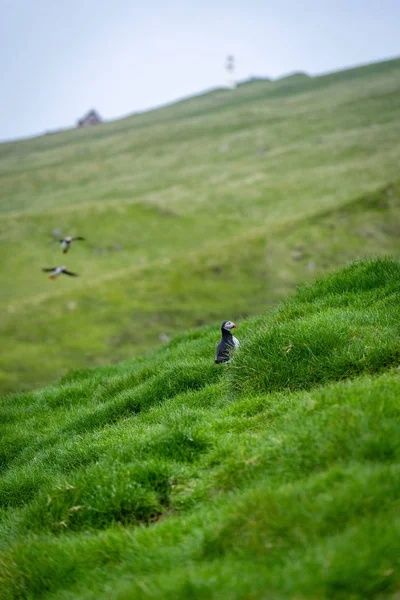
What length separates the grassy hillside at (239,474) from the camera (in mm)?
5219

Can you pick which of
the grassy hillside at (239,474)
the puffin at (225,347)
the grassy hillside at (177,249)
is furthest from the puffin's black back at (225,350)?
the grassy hillside at (177,249)

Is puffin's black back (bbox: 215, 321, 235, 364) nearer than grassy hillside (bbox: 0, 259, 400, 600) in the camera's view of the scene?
No

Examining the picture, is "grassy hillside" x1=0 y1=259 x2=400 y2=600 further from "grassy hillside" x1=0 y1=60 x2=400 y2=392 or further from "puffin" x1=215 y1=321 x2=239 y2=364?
"grassy hillside" x1=0 y1=60 x2=400 y2=392

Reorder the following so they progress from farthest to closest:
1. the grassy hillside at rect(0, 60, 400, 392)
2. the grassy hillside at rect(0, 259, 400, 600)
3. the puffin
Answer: the grassy hillside at rect(0, 60, 400, 392)
the puffin
the grassy hillside at rect(0, 259, 400, 600)

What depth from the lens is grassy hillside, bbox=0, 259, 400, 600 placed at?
17.1 feet

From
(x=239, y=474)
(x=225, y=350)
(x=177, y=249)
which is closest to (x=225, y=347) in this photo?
(x=225, y=350)

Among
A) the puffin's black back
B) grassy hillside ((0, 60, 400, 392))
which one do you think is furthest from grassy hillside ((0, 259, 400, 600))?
grassy hillside ((0, 60, 400, 392))

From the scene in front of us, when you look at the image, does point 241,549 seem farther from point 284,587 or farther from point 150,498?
point 150,498

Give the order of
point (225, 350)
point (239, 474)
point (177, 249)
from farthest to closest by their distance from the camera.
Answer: point (177, 249) < point (225, 350) < point (239, 474)

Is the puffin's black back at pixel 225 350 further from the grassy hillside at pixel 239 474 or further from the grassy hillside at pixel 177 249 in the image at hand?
the grassy hillside at pixel 177 249

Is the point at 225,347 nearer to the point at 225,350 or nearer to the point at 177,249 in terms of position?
the point at 225,350

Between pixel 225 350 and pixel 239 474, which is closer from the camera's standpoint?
pixel 239 474

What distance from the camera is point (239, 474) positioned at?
7211mm

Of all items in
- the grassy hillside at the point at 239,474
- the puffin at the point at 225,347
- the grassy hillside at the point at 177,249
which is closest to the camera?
the grassy hillside at the point at 239,474
